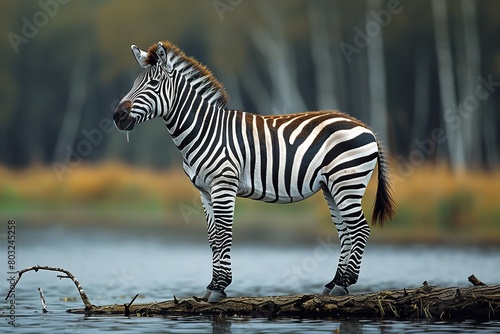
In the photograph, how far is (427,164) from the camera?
39.3m

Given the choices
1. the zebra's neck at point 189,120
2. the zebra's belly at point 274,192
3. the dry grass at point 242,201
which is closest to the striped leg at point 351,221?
the zebra's belly at point 274,192

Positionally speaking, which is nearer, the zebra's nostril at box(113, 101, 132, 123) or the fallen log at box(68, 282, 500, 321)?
the fallen log at box(68, 282, 500, 321)

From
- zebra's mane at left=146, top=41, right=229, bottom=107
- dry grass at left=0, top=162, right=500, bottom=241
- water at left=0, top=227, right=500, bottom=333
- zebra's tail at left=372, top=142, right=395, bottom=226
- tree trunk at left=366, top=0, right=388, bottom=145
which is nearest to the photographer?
water at left=0, top=227, right=500, bottom=333

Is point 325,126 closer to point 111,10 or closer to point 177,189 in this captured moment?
point 177,189

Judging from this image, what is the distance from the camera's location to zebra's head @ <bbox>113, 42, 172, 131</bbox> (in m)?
12.1

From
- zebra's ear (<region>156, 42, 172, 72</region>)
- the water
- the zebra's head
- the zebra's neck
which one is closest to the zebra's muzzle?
the zebra's head

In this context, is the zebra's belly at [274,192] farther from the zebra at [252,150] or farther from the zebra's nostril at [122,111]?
the zebra's nostril at [122,111]

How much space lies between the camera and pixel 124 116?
39.6 feet

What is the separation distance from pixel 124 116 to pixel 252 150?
1586 mm

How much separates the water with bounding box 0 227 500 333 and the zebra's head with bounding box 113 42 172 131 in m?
2.30

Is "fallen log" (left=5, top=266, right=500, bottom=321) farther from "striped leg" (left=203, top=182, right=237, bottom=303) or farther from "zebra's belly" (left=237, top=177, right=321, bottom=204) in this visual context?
"zebra's belly" (left=237, top=177, right=321, bottom=204)

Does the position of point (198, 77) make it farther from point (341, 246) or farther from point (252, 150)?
point (341, 246)

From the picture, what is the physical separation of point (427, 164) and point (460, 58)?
5.42 meters

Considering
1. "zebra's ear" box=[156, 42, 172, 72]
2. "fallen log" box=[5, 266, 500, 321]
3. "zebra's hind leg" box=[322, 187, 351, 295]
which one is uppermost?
"zebra's ear" box=[156, 42, 172, 72]
